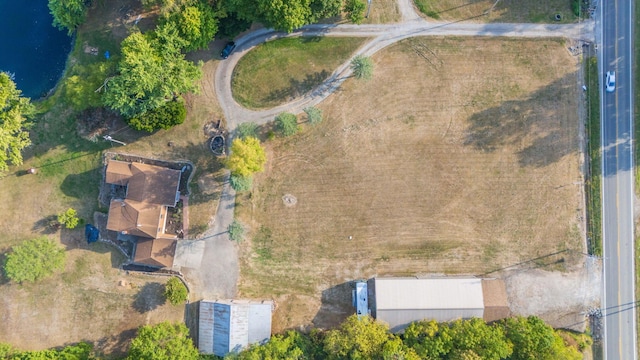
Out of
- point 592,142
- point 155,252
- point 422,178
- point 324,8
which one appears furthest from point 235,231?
point 592,142

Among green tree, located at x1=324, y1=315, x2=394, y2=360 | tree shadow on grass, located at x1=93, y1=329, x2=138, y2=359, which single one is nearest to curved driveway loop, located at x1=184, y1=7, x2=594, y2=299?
tree shadow on grass, located at x1=93, y1=329, x2=138, y2=359

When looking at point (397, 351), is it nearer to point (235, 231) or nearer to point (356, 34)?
point (235, 231)

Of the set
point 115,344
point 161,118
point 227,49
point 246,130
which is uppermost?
point 227,49

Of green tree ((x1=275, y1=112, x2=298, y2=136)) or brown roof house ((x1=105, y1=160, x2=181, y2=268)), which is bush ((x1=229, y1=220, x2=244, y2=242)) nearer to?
brown roof house ((x1=105, y1=160, x2=181, y2=268))

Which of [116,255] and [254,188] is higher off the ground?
[254,188]

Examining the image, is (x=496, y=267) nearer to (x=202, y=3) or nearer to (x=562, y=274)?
(x=562, y=274)

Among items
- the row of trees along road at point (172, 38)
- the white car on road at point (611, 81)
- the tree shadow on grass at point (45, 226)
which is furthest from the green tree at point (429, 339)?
the tree shadow on grass at point (45, 226)

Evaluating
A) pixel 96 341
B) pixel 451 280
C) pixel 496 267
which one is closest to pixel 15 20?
pixel 96 341
